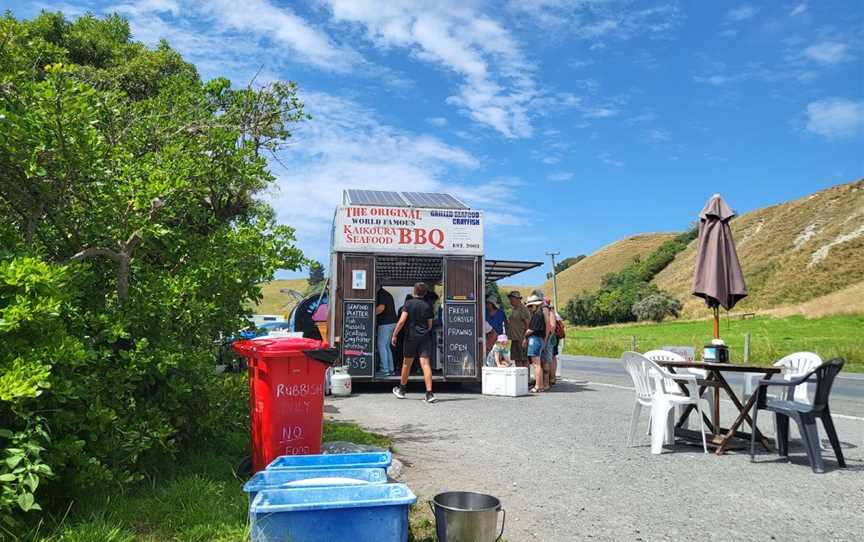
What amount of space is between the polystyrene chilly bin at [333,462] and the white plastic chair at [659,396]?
336 centimetres

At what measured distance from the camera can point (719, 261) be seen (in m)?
7.62

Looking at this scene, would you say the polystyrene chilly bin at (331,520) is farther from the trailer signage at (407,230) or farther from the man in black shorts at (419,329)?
the trailer signage at (407,230)

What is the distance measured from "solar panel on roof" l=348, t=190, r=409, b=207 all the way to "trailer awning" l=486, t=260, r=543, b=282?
2.52 meters

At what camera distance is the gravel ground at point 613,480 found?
4258mm

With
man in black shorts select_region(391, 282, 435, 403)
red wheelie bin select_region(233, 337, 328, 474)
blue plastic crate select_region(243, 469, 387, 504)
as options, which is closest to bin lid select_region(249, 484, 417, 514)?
blue plastic crate select_region(243, 469, 387, 504)

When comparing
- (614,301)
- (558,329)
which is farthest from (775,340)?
(614,301)

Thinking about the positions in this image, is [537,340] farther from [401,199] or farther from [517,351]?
[401,199]

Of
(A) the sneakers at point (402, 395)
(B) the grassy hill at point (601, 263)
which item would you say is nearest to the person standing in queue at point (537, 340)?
(A) the sneakers at point (402, 395)

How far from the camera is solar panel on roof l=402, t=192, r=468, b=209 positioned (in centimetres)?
1273

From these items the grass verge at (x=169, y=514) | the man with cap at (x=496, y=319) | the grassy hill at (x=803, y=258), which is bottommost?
the grass verge at (x=169, y=514)

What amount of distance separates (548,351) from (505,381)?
1398 mm

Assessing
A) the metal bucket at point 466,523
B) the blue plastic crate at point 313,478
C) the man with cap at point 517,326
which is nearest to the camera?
the metal bucket at point 466,523

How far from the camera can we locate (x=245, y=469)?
526 centimetres

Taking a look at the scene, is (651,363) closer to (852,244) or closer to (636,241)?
(852,244)
